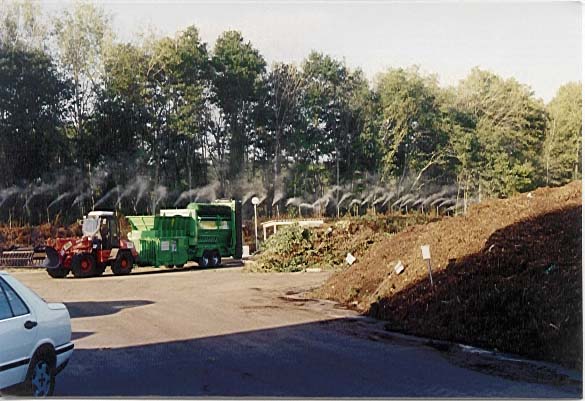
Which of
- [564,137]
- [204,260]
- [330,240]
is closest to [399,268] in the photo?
[330,240]

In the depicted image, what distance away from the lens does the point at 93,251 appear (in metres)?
10.3

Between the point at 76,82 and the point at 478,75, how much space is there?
4299 mm

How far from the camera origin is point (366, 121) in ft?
31.5

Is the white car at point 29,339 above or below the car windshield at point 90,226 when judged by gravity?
below

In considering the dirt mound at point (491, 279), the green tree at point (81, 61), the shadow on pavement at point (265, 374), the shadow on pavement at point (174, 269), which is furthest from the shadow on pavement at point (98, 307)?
the dirt mound at point (491, 279)

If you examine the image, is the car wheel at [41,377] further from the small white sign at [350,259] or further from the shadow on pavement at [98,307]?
the small white sign at [350,259]

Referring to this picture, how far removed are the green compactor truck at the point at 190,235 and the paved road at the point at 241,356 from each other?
0.95 meters

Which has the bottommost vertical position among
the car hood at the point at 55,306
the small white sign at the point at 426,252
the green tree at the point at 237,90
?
the car hood at the point at 55,306

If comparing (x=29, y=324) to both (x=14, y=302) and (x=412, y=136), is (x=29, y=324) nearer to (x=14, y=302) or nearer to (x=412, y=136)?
(x=14, y=302)

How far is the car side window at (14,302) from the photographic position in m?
6.88

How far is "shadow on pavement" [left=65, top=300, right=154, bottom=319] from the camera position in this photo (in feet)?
28.0

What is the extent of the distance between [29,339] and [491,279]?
5188mm

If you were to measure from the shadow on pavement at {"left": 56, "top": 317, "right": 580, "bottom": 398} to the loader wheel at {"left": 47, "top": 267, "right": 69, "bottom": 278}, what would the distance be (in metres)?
1.36

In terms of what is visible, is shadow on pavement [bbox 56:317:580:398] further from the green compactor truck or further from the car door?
the green compactor truck
